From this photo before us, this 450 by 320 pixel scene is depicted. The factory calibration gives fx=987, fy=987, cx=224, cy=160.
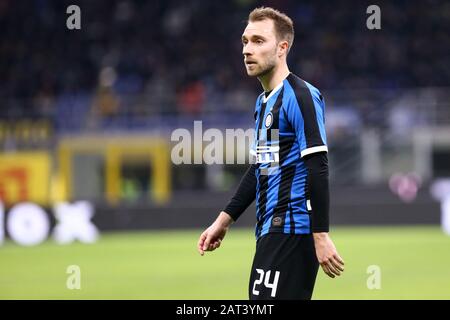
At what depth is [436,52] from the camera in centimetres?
2411

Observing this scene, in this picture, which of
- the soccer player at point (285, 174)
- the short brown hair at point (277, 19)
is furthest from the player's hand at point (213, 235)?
the short brown hair at point (277, 19)

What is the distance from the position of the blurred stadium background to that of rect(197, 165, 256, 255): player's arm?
425 centimetres

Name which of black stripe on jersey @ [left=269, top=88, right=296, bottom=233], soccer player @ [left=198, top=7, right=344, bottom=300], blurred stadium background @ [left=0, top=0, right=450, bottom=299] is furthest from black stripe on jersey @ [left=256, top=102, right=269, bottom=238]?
blurred stadium background @ [left=0, top=0, right=450, bottom=299]

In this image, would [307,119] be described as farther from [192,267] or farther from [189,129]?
[189,129]

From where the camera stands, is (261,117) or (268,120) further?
(261,117)

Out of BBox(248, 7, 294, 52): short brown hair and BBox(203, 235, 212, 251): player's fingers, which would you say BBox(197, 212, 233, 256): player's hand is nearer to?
BBox(203, 235, 212, 251): player's fingers

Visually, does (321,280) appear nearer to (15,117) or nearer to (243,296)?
(243,296)

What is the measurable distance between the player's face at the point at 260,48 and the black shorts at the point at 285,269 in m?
0.92

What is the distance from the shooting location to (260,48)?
5418 millimetres

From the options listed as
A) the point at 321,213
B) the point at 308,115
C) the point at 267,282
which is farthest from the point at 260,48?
the point at 267,282

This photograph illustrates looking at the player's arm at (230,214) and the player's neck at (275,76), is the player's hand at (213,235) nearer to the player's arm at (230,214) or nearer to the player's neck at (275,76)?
the player's arm at (230,214)

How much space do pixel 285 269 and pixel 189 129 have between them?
15.9 m
